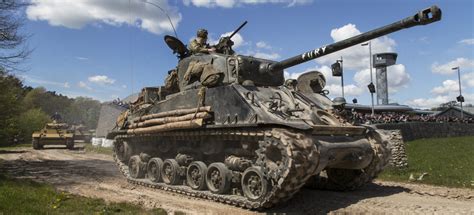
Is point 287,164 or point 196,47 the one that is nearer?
point 287,164

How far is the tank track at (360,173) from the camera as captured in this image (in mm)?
10762

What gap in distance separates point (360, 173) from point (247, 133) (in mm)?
3481

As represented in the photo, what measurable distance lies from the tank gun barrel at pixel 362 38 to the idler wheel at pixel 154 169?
410 centimetres

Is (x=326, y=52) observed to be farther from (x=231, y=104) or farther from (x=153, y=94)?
(x=153, y=94)

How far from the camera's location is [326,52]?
10.1m

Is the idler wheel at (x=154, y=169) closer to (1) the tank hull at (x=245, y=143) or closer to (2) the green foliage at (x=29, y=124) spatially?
(1) the tank hull at (x=245, y=143)

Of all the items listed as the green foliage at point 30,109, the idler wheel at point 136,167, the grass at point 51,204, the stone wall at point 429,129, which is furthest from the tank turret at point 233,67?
the stone wall at point 429,129

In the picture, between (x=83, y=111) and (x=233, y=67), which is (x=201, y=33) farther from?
(x=83, y=111)

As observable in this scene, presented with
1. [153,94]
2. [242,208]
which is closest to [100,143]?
[153,94]

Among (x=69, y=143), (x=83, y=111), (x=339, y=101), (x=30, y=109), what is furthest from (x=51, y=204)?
(x=83, y=111)

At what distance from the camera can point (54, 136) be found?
32562mm

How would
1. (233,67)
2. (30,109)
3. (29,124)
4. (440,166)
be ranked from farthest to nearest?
(30,109) < (29,124) < (440,166) < (233,67)

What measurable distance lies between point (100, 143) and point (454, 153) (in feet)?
89.4

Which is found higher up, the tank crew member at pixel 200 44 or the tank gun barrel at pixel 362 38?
the tank crew member at pixel 200 44
